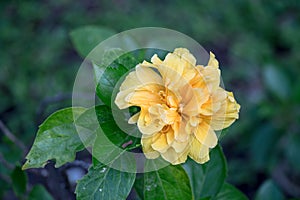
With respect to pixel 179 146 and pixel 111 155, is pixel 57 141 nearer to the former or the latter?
pixel 111 155

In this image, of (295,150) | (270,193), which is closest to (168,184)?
(270,193)

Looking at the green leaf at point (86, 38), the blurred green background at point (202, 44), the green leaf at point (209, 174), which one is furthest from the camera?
the blurred green background at point (202, 44)

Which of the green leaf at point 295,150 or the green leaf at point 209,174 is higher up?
the green leaf at point 209,174

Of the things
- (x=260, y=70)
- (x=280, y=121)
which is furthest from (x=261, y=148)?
(x=260, y=70)

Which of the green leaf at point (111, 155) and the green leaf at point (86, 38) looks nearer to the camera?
the green leaf at point (111, 155)

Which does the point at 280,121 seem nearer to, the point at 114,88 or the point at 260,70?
the point at 260,70

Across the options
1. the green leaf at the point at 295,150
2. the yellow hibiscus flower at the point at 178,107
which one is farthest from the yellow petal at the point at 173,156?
the green leaf at the point at 295,150

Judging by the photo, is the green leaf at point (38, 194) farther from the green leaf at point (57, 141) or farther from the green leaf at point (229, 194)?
the green leaf at point (229, 194)
